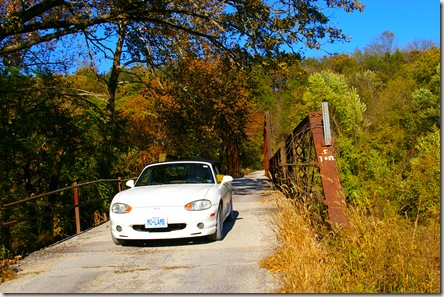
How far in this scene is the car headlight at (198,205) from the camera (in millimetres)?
7195

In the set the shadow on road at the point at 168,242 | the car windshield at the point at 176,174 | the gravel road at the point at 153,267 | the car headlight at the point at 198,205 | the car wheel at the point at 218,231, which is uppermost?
the car windshield at the point at 176,174

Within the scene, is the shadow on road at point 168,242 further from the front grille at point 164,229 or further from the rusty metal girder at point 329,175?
the rusty metal girder at point 329,175

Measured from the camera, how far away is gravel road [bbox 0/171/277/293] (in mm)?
5207

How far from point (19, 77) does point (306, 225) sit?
1255cm

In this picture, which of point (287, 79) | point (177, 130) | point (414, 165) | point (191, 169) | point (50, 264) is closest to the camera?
point (50, 264)

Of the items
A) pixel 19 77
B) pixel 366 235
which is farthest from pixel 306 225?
pixel 19 77

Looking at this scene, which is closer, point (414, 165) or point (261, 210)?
point (261, 210)

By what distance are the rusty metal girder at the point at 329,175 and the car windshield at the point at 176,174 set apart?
2.21m

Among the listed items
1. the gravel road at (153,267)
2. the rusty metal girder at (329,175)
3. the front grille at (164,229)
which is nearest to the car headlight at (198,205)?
the front grille at (164,229)

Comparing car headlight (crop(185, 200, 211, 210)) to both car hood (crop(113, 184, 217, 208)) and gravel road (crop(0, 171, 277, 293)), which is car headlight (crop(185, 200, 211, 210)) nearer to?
car hood (crop(113, 184, 217, 208))

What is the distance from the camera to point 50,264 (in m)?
6.84

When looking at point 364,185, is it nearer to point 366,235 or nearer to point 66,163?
point 66,163

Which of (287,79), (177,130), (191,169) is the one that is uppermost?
(287,79)

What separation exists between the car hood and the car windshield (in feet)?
1.59
